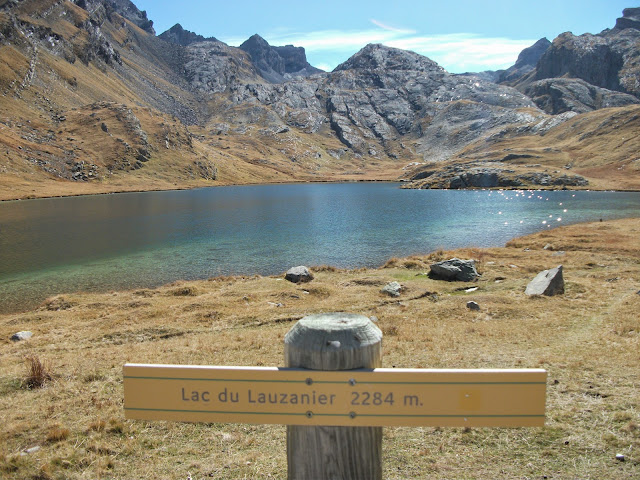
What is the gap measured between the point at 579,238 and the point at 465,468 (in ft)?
150

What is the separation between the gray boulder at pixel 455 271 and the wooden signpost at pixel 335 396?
27.1 m

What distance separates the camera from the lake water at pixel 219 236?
41.9 meters

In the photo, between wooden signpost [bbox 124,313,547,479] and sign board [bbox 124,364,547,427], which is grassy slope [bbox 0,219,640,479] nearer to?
wooden signpost [bbox 124,313,547,479]

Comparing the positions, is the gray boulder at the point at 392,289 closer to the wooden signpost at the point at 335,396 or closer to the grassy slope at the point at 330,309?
the grassy slope at the point at 330,309

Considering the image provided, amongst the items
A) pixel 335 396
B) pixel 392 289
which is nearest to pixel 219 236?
pixel 392 289

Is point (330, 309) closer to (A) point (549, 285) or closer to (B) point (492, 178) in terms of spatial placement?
(A) point (549, 285)

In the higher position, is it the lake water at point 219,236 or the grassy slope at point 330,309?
the grassy slope at point 330,309

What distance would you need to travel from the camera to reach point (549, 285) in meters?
23.4

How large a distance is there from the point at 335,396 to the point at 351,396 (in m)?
0.14

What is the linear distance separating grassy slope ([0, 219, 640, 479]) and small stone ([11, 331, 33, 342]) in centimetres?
40

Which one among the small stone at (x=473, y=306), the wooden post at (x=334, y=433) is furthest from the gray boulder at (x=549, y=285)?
the wooden post at (x=334, y=433)

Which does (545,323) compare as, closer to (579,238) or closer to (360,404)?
(360,404)

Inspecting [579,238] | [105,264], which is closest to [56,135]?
[105,264]

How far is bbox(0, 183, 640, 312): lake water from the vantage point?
41.9 m
